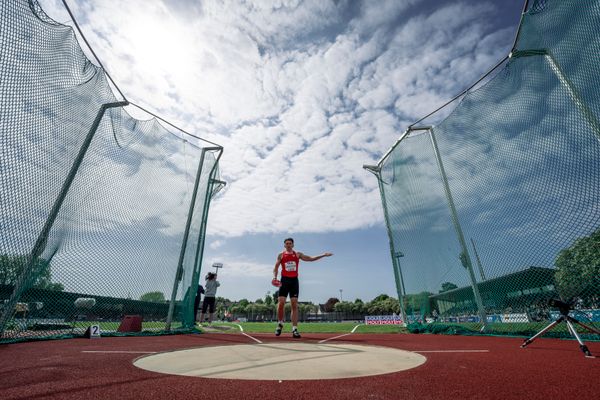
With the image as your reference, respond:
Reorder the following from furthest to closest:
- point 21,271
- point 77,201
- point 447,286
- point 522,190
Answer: point 447,286
point 522,190
point 77,201
point 21,271

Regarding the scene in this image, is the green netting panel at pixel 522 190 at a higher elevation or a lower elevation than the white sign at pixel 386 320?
higher

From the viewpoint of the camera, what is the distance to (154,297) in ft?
21.0

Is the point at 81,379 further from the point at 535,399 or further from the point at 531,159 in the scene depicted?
the point at 531,159

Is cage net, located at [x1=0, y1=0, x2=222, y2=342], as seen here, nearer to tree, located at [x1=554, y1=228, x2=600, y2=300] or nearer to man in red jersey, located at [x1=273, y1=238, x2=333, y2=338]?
man in red jersey, located at [x1=273, y1=238, x2=333, y2=338]

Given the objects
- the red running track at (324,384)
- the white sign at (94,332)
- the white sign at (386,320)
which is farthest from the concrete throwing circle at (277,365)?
the white sign at (386,320)

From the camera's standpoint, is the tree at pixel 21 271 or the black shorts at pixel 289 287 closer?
the tree at pixel 21 271

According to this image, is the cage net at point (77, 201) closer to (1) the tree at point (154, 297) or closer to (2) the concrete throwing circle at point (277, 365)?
(1) the tree at point (154, 297)

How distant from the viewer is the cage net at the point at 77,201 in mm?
3799

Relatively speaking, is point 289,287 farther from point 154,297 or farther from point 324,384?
point 324,384

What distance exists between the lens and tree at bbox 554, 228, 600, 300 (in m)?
4.10

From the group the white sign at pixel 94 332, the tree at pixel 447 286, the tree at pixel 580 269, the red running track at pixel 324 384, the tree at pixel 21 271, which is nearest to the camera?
the red running track at pixel 324 384

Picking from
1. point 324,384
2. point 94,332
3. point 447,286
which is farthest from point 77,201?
point 447,286

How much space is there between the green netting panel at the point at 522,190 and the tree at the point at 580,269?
0.05 ft

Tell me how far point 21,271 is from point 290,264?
13.6 ft
